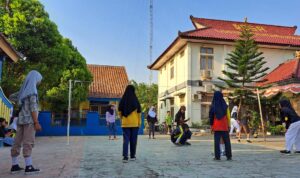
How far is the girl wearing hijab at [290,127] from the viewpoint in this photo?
865cm

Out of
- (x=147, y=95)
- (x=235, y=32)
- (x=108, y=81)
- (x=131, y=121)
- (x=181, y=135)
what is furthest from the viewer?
(x=147, y=95)

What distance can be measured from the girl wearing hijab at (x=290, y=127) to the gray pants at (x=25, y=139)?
6.54 meters

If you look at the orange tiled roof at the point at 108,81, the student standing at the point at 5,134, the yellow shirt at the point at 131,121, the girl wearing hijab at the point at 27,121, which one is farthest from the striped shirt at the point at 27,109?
the orange tiled roof at the point at 108,81

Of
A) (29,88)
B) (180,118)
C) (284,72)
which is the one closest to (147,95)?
(284,72)

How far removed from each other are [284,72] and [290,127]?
12.6 meters

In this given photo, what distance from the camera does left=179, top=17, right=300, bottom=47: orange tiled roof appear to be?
71.4 feet

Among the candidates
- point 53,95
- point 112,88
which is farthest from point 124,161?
point 112,88

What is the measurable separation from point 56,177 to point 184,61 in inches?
722

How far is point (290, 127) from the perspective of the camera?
8750 mm

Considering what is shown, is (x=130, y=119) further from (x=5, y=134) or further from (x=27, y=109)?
(x=5, y=134)

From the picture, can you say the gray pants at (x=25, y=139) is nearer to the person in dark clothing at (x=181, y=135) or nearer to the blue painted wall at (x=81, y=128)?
the person in dark clothing at (x=181, y=135)

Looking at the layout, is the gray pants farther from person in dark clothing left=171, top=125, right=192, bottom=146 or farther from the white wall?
the white wall

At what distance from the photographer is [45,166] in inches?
243

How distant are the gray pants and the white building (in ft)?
53.7
